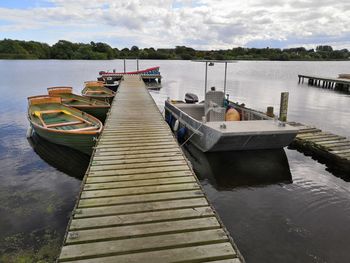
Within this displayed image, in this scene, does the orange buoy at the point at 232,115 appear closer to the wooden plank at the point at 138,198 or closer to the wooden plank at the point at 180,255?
the wooden plank at the point at 138,198

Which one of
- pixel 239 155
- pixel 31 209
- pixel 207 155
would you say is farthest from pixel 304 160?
pixel 31 209

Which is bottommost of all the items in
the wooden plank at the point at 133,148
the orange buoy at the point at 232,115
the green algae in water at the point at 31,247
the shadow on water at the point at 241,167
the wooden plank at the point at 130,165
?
the green algae in water at the point at 31,247

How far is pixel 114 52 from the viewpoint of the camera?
15188 cm

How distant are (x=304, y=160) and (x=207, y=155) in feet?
14.7

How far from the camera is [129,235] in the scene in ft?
14.8

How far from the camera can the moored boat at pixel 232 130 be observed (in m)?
11.4

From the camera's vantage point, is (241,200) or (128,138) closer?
(241,200)

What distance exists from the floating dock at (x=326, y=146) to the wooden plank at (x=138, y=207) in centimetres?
845

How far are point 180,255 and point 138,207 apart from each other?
1612 millimetres

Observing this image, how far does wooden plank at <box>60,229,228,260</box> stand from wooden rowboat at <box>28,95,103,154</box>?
709cm

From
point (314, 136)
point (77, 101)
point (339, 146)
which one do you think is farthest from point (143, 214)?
point (77, 101)

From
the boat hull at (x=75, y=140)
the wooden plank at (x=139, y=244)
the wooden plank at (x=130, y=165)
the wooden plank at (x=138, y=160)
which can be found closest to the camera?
the wooden plank at (x=139, y=244)

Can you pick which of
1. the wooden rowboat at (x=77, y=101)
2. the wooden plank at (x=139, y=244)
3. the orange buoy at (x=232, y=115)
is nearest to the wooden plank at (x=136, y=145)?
the wooden plank at (x=139, y=244)

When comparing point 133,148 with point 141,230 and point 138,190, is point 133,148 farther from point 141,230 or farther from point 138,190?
point 141,230
